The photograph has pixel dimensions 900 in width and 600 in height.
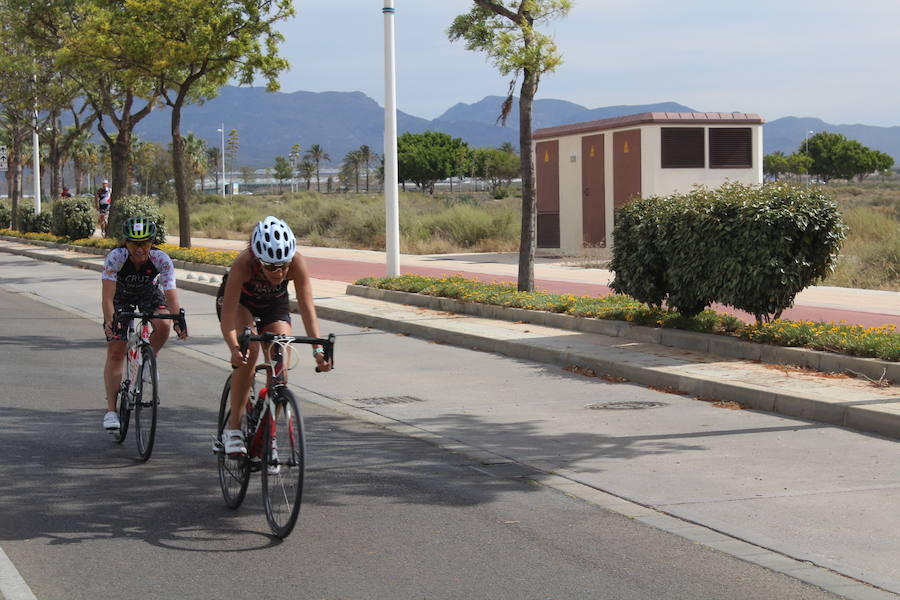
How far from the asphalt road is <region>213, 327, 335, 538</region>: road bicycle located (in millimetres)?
204

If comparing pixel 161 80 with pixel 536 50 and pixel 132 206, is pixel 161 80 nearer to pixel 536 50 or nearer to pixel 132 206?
pixel 132 206

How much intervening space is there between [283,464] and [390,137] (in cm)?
1492

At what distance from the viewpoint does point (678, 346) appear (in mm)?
12641

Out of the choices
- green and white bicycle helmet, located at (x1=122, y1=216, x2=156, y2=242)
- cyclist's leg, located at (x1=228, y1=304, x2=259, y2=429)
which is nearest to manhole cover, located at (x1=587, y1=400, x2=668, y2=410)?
green and white bicycle helmet, located at (x1=122, y1=216, x2=156, y2=242)

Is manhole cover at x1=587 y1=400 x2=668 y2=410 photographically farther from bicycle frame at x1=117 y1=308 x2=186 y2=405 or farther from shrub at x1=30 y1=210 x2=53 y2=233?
shrub at x1=30 y1=210 x2=53 y2=233

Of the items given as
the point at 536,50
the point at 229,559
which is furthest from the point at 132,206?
the point at 229,559

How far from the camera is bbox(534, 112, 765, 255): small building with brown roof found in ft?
88.3

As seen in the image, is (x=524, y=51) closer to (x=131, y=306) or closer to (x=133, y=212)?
(x=131, y=306)

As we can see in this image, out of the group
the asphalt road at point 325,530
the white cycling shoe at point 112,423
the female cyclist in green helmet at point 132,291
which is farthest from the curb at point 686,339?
the white cycling shoe at point 112,423

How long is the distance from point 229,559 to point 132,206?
28.3m

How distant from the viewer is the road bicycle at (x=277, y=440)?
5969 millimetres

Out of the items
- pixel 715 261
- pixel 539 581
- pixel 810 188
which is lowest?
pixel 539 581

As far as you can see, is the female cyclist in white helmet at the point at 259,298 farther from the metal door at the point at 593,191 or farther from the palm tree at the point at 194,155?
the palm tree at the point at 194,155

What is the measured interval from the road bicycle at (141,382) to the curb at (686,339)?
600cm
